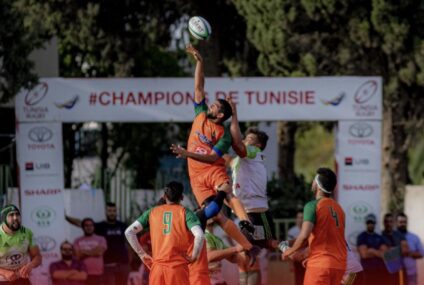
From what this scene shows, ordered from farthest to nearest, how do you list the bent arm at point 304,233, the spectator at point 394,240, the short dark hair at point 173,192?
the spectator at point 394,240, the short dark hair at point 173,192, the bent arm at point 304,233

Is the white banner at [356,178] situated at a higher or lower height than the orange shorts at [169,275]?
higher

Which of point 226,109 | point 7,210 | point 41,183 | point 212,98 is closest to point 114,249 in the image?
point 41,183

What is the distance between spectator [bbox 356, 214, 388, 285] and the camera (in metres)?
23.0

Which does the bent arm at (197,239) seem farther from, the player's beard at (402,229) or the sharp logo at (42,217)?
the player's beard at (402,229)

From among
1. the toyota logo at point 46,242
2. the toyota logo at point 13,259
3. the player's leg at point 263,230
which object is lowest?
the toyota logo at point 46,242

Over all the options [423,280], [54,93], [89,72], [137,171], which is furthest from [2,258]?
[89,72]

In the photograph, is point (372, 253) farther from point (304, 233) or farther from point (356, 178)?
point (304, 233)

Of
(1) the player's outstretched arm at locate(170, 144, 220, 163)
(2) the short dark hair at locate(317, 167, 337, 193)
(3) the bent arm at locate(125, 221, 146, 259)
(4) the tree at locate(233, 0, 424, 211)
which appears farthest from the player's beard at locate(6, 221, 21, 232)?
(4) the tree at locate(233, 0, 424, 211)

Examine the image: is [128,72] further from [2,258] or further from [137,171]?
[2,258]

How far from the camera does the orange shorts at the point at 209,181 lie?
595 inches

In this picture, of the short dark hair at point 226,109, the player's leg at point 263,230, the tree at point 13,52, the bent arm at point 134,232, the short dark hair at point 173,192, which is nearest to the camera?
the short dark hair at point 173,192

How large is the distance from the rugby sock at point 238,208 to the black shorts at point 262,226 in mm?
749

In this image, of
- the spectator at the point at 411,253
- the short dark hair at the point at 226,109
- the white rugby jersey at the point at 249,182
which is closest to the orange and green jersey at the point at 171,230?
the short dark hair at the point at 226,109

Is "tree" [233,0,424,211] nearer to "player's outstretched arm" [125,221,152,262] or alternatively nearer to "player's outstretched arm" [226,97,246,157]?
"player's outstretched arm" [226,97,246,157]
